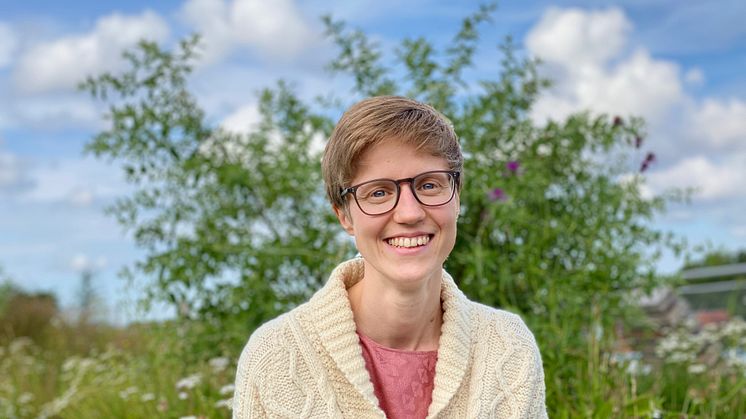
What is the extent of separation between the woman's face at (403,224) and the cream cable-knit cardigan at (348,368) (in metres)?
0.29

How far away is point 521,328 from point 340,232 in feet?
7.25

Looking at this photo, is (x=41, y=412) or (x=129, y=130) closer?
(x=129, y=130)

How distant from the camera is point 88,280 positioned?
38.2ft

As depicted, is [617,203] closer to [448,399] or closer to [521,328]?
[521,328]

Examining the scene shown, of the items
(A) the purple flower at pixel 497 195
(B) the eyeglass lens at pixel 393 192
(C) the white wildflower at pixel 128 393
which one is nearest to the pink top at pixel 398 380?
(B) the eyeglass lens at pixel 393 192

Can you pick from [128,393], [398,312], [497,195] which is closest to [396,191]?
[398,312]

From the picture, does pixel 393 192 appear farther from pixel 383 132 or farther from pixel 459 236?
pixel 459 236

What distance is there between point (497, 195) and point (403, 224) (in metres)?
1.96

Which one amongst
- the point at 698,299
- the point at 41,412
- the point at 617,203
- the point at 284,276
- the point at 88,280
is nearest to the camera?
the point at 617,203

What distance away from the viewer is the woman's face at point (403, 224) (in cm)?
223

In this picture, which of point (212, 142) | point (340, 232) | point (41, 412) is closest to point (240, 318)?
point (340, 232)

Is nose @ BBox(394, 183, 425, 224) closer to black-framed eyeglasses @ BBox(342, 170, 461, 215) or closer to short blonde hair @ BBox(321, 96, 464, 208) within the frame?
black-framed eyeglasses @ BBox(342, 170, 461, 215)

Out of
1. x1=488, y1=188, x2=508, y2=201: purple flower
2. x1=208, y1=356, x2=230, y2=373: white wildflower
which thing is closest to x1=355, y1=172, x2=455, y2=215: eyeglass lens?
x1=488, y1=188, x2=508, y2=201: purple flower

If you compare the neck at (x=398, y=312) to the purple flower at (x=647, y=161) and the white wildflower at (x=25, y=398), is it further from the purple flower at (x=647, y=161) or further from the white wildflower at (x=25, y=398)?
the white wildflower at (x=25, y=398)
